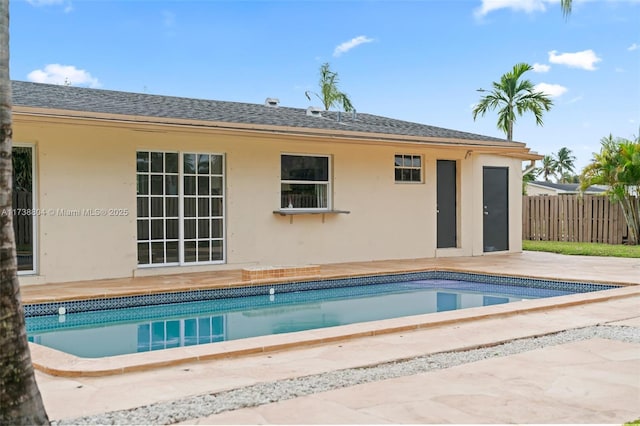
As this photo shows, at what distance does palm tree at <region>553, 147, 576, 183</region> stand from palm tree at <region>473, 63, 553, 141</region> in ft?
158

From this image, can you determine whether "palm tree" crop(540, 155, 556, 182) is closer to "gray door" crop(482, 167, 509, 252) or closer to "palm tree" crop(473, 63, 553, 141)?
"palm tree" crop(473, 63, 553, 141)

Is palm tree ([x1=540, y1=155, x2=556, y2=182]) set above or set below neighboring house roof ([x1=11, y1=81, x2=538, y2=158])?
above

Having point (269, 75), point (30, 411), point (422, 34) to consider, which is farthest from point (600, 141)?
point (30, 411)

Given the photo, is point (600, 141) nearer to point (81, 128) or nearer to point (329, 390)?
point (81, 128)

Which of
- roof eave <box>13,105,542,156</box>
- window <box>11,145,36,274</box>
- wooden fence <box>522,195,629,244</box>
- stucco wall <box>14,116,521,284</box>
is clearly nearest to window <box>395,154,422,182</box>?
stucco wall <box>14,116,521,284</box>

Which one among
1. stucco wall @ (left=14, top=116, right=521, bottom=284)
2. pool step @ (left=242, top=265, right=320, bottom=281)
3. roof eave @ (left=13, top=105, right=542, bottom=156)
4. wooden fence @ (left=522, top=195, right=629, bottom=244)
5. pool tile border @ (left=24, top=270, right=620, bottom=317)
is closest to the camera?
pool tile border @ (left=24, top=270, right=620, bottom=317)

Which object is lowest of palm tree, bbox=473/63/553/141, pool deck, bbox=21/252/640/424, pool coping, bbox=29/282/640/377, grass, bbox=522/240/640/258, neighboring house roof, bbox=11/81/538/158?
pool deck, bbox=21/252/640/424

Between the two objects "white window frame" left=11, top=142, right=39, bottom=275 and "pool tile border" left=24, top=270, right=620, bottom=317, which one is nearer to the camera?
"pool tile border" left=24, top=270, right=620, bottom=317

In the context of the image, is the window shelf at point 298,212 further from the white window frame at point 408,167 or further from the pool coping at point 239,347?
the pool coping at point 239,347

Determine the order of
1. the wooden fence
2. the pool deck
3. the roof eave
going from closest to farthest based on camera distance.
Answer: the pool deck, the roof eave, the wooden fence

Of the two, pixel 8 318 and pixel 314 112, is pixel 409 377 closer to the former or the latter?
pixel 8 318

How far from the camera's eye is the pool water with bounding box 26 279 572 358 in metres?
7.37

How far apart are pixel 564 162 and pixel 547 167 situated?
2.14 m

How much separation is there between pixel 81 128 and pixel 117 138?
0.60 m
